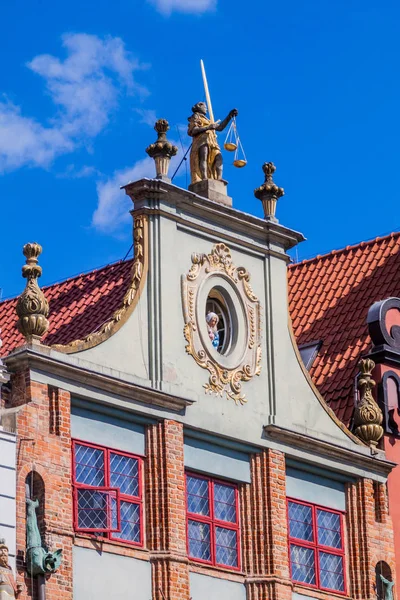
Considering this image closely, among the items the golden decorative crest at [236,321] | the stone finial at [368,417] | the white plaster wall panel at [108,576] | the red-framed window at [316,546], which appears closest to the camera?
the white plaster wall panel at [108,576]

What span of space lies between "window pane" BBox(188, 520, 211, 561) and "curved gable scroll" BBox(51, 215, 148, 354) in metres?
3.59

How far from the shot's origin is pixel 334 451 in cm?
4075

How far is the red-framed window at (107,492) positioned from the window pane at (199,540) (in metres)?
1.22

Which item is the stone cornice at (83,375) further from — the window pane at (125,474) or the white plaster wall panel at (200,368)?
the window pane at (125,474)

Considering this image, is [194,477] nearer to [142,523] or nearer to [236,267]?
[142,523]

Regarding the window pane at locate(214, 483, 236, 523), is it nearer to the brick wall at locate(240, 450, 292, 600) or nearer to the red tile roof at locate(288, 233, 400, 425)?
the brick wall at locate(240, 450, 292, 600)

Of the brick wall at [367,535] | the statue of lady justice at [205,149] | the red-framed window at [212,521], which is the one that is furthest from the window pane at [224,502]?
the statue of lady justice at [205,149]

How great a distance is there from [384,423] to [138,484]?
7.39m

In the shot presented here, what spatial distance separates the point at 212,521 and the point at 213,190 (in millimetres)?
6197

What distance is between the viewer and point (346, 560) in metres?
40.7

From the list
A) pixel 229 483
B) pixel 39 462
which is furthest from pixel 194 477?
pixel 39 462

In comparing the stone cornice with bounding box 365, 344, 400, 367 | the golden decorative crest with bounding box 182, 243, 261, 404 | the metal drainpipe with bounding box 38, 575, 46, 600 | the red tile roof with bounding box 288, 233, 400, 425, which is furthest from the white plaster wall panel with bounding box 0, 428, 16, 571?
the stone cornice with bounding box 365, 344, 400, 367

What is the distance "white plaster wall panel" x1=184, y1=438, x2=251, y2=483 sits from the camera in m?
37.9

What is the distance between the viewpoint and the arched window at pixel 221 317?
1558 inches
